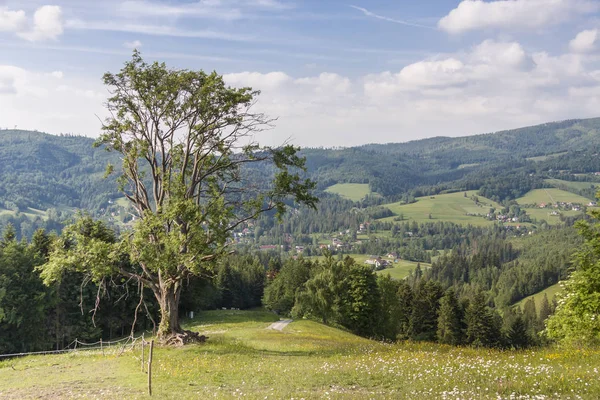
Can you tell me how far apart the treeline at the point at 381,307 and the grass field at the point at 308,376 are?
141ft

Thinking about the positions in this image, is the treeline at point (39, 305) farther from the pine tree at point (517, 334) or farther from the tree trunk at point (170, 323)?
the pine tree at point (517, 334)

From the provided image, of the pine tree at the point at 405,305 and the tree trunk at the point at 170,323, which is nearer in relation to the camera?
the tree trunk at the point at 170,323

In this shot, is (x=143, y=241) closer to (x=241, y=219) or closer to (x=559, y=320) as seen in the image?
(x=241, y=219)

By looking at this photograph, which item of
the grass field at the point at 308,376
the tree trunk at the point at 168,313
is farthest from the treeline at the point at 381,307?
the grass field at the point at 308,376

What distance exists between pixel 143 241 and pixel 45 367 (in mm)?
9204

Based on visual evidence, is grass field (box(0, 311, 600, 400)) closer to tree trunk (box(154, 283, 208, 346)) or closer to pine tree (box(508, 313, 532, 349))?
tree trunk (box(154, 283, 208, 346))

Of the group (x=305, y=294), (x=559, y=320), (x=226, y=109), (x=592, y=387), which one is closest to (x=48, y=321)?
(x=305, y=294)

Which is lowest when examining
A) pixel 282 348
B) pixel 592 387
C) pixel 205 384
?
pixel 282 348

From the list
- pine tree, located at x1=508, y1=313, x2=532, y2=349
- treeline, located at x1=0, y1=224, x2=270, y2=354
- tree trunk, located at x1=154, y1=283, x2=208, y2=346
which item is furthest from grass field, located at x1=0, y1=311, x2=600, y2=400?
pine tree, located at x1=508, y1=313, x2=532, y2=349

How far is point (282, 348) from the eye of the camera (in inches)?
1284

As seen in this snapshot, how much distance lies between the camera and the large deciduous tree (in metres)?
26.8

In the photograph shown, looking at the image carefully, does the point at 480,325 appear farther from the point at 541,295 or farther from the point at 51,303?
the point at 541,295

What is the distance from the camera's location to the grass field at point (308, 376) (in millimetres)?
14133

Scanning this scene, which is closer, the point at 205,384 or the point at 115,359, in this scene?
the point at 205,384
